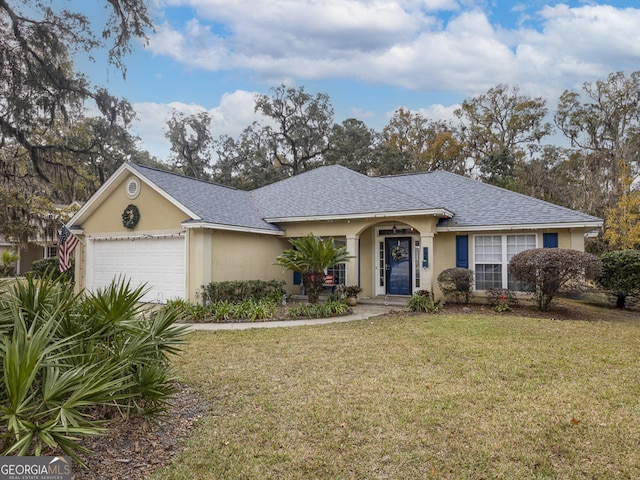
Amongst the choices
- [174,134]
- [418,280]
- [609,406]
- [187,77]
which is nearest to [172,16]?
[187,77]

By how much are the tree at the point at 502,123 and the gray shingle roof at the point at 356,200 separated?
15.9 m

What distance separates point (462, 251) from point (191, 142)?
27.4m

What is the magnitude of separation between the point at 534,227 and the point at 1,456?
12960 millimetres

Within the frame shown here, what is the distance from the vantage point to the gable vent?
522 inches

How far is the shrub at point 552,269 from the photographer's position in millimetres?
10188

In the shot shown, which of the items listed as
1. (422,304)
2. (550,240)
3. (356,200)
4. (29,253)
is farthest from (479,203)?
(29,253)

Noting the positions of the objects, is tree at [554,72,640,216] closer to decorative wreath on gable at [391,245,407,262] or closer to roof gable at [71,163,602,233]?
roof gable at [71,163,602,233]

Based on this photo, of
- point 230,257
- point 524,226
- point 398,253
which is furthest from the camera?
point 398,253

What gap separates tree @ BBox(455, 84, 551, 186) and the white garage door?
24236 millimetres

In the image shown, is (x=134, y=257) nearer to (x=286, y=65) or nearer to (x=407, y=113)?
(x=286, y=65)

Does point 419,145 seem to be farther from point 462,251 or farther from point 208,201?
point 208,201

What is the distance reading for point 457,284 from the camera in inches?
479

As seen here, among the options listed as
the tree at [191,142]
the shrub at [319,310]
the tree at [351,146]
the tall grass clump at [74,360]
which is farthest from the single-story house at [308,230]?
the tree at [191,142]

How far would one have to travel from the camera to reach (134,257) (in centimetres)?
1353
